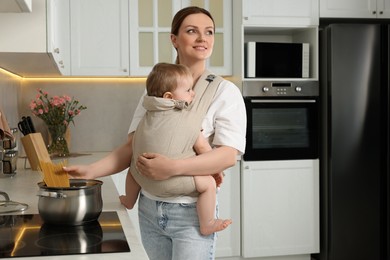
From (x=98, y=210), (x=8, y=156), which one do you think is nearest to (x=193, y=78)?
→ (x=98, y=210)

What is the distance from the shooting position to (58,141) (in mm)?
3805

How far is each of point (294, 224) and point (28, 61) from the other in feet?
6.85

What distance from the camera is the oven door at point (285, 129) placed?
12.9ft

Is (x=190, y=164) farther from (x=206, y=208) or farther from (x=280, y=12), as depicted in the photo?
(x=280, y=12)

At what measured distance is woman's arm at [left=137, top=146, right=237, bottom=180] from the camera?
170 centimetres

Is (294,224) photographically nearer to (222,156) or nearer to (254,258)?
(254,258)

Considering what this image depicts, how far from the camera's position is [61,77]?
4133 millimetres

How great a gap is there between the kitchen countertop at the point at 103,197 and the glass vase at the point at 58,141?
53 centimetres

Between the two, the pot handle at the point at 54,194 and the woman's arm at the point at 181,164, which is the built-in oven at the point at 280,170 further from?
the pot handle at the point at 54,194

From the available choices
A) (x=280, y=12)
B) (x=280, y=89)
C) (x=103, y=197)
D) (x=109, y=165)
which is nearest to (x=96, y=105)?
(x=280, y=89)

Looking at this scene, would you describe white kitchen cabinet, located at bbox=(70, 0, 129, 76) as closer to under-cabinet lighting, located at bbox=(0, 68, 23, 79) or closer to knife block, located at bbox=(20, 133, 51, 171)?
under-cabinet lighting, located at bbox=(0, 68, 23, 79)

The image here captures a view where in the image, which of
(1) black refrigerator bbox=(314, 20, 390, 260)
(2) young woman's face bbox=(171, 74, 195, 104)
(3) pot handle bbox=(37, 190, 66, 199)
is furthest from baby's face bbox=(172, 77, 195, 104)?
(1) black refrigerator bbox=(314, 20, 390, 260)

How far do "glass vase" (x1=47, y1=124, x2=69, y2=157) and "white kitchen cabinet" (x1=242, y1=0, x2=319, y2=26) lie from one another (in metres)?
1.38

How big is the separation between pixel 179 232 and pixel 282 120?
229 centimetres
